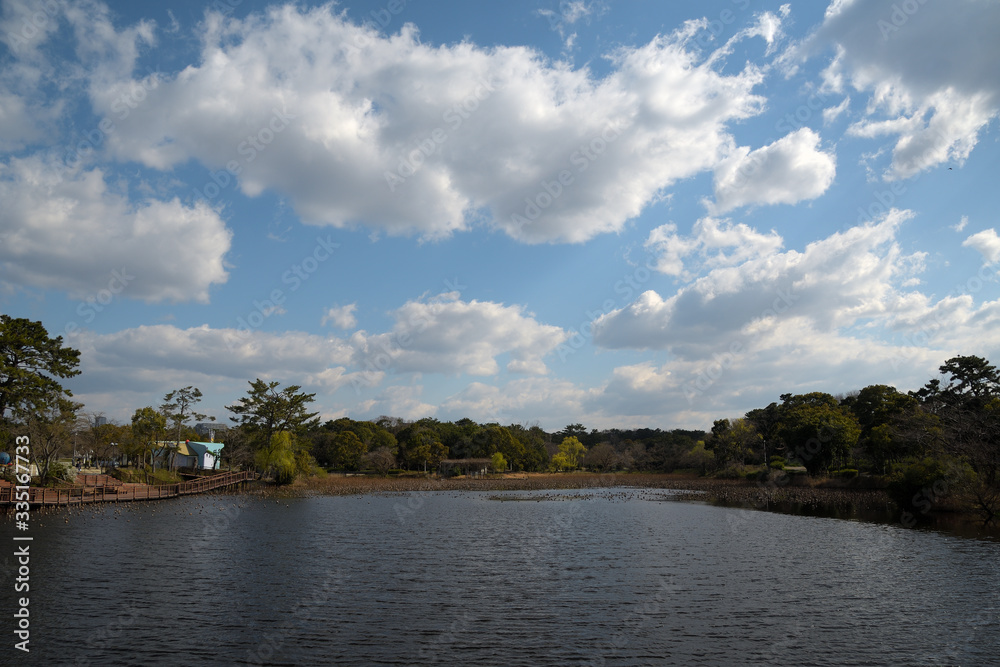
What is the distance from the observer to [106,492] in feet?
146

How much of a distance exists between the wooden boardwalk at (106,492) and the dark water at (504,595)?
772cm

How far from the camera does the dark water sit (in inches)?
527

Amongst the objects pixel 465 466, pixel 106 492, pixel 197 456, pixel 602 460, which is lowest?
pixel 465 466

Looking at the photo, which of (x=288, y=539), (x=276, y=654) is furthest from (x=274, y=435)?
(x=276, y=654)

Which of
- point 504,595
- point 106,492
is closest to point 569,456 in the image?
point 106,492

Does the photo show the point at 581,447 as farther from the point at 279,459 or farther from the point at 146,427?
the point at 146,427

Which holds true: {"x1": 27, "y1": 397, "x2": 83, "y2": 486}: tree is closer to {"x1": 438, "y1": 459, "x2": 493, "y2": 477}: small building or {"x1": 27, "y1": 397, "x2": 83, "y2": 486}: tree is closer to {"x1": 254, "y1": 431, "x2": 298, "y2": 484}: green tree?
{"x1": 254, "y1": 431, "x2": 298, "y2": 484}: green tree

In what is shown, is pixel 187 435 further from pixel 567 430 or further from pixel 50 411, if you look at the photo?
pixel 567 430

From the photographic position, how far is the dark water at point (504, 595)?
13383 mm

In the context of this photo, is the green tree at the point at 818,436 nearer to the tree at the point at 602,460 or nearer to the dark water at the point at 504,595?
the dark water at the point at 504,595

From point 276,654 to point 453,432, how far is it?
9307cm

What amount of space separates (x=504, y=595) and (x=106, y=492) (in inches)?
1635

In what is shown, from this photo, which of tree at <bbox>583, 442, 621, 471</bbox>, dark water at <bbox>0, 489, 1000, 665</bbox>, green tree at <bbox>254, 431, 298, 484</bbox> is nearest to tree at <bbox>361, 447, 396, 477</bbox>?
green tree at <bbox>254, 431, 298, 484</bbox>

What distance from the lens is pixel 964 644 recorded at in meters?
13.8
